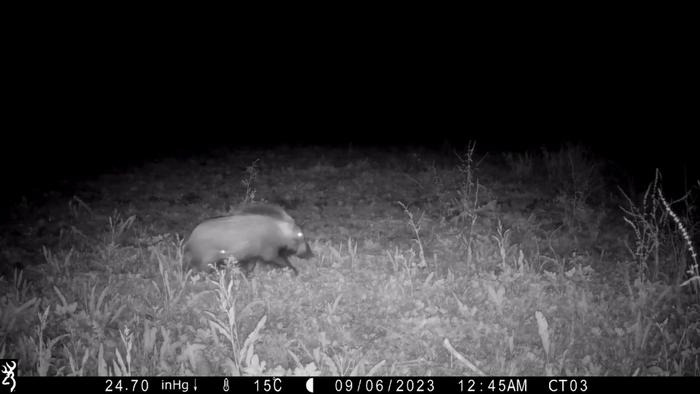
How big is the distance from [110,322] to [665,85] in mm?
15123

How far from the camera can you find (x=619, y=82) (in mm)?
14617

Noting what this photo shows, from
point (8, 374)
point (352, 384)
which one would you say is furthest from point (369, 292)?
point (8, 374)

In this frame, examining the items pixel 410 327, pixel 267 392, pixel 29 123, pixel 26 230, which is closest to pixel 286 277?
pixel 410 327

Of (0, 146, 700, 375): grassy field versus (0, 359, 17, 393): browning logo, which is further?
(0, 146, 700, 375): grassy field

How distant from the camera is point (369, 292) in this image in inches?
166

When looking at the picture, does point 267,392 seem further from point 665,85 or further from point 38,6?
point 38,6

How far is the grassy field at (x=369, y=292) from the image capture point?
3297mm

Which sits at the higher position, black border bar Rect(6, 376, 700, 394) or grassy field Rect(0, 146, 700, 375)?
grassy field Rect(0, 146, 700, 375)

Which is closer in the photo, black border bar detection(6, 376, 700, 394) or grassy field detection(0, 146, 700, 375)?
black border bar detection(6, 376, 700, 394)

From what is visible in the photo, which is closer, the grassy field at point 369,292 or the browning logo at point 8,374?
the browning logo at point 8,374

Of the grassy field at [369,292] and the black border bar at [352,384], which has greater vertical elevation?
the grassy field at [369,292]

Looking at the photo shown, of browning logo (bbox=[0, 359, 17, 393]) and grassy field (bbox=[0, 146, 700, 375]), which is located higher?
grassy field (bbox=[0, 146, 700, 375])

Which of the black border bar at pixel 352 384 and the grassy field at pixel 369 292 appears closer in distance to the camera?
the black border bar at pixel 352 384

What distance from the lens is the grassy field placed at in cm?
330
